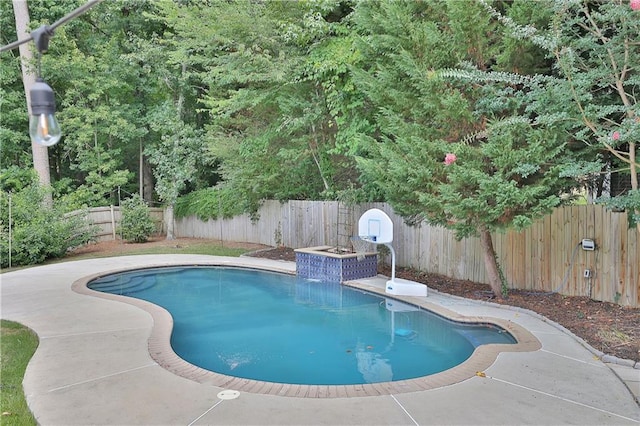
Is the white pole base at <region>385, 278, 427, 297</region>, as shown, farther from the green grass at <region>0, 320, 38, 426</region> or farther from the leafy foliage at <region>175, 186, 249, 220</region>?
the leafy foliage at <region>175, 186, 249, 220</region>

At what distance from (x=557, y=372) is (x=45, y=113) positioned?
456 centimetres

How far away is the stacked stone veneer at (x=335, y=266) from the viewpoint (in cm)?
908

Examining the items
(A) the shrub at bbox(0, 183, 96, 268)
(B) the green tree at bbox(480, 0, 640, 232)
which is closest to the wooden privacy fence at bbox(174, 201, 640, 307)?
(B) the green tree at bbox(480, 0, 640, 232)

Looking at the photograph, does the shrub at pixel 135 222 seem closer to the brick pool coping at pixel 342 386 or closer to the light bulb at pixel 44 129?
the brick pool coping at pixel 342 386

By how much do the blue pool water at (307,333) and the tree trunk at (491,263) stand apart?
1305mm

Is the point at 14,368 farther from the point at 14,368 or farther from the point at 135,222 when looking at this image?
the point at 135,222

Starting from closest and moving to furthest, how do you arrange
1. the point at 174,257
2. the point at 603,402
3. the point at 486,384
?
the point at 603,402 → the point at 486,384 → the point at 174,257

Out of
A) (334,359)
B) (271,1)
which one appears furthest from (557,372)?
(271,1)

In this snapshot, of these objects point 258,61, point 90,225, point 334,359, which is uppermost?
point 258,61

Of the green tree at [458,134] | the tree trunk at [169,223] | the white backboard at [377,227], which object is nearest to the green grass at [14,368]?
the green tree at [458,134]

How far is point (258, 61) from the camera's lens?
34.7ft

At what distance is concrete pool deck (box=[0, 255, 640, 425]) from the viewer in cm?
314

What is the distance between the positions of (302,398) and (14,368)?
9.50ft

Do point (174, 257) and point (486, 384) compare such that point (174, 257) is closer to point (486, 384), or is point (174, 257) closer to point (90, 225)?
point (90, 225)
